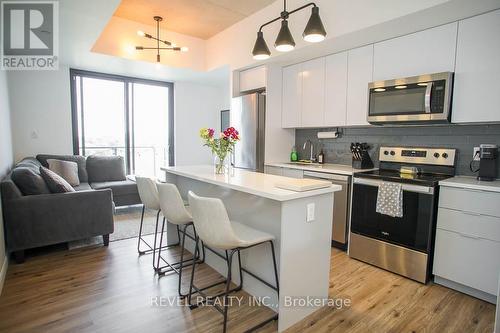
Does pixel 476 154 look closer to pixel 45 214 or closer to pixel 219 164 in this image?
pixel 219 164

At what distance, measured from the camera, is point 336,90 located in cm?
341

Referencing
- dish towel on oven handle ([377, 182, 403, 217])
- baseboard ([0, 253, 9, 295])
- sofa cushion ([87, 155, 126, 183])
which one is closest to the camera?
baseboard ([0, 253, 9, 295])

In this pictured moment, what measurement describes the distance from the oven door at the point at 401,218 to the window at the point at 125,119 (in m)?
4.36

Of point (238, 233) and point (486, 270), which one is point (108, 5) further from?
point (486, 270)

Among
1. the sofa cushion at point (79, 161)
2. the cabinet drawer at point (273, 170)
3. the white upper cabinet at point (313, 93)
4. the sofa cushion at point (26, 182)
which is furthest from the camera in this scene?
the sofa cushion at point (79, 161)

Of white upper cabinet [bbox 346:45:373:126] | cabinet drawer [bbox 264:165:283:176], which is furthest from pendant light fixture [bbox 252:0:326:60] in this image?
cabinet drawer [bbox 264:165:283:176]

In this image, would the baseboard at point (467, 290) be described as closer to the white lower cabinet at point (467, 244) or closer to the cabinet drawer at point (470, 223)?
the white lower cabinet at point (467, 244)

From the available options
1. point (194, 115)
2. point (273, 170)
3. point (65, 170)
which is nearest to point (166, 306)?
point (273, 170)

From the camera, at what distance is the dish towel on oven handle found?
257 centimetres

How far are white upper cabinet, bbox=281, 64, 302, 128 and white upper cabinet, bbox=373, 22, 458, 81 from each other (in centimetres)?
109

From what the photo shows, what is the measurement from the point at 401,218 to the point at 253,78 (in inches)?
108

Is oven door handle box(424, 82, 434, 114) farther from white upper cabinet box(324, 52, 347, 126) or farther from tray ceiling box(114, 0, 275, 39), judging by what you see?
→ tray ceiling box(114, 0, 275, 39)

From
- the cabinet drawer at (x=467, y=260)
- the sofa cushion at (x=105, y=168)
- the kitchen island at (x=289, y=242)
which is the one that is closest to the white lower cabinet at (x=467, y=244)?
the cabinet drawer at (x=467, y=260)

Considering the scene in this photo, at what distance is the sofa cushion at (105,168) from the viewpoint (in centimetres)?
488
